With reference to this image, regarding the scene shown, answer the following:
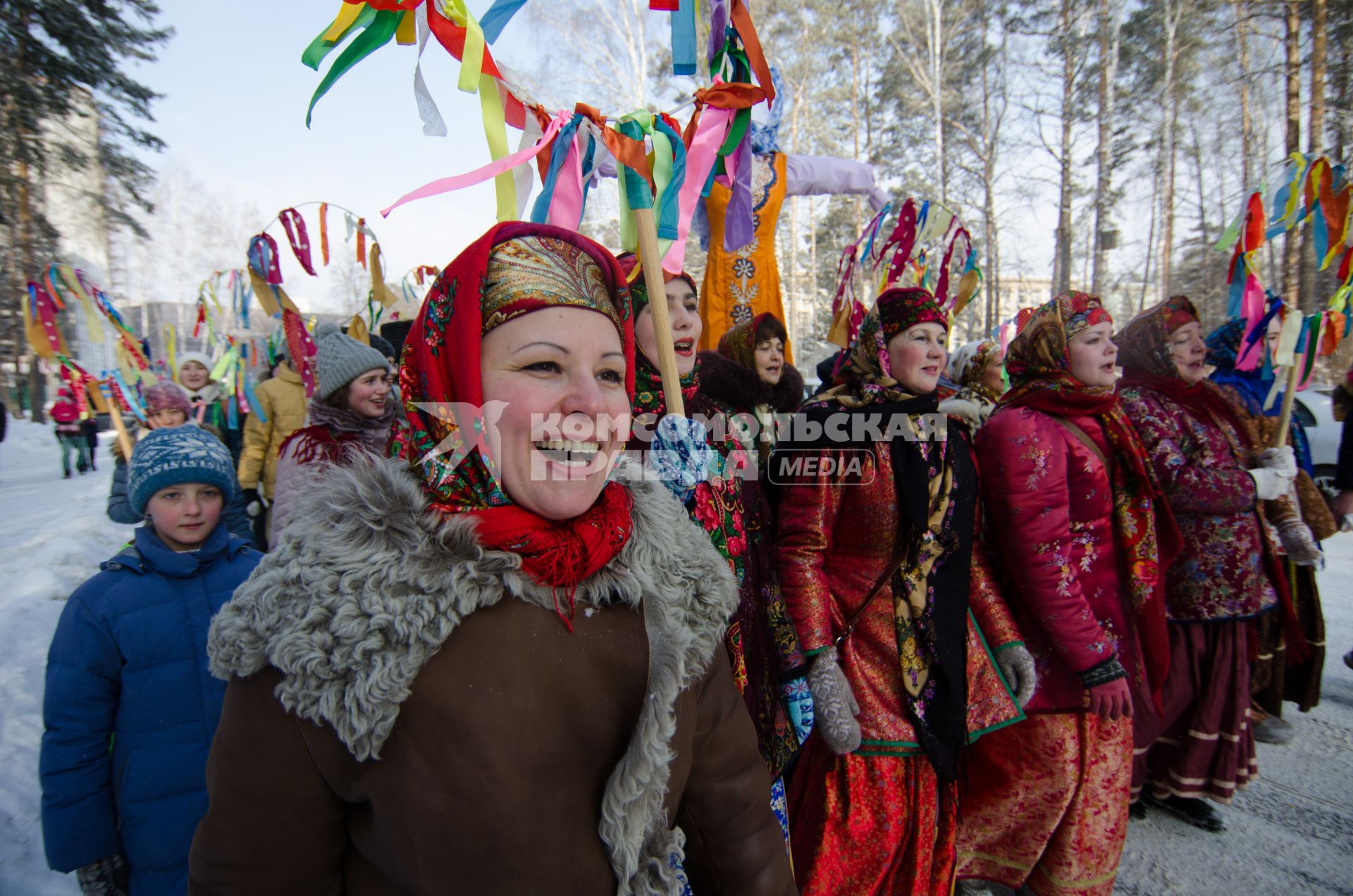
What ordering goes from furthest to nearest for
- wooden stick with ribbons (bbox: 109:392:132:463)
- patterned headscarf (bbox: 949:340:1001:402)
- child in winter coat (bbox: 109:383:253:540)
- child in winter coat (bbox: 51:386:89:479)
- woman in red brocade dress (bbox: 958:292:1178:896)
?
child in winter coat (bbox: 51:386:89:479), wooden stick with ribbons (bbox: 109:392:132:463), patterned headscarf (bbox: 949:340:1001:402), child in winter coat (bbox: 109:383:253:540), woman in red brocade dress (bbox: 958:292:1178:896)

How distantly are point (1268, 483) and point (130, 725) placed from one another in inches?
173

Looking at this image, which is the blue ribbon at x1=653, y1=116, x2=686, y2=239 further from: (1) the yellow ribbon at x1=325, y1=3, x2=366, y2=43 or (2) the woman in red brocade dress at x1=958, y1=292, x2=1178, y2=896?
(2) the woman in red brocade dress at x1=958, y1=292, x2=1178, y2=896

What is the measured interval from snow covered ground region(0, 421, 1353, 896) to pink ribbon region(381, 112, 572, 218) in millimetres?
2933

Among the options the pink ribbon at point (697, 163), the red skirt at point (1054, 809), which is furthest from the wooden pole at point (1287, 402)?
the pink ribbon at point (697, 163)

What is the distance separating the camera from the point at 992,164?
61.9ft

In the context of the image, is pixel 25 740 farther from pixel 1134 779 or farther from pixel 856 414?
pixel 1134 779

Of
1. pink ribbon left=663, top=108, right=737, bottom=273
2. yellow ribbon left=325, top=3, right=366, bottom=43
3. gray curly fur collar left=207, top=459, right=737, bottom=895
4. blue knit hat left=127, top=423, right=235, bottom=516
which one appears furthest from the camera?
blue knit hat left=127, top=423, right=235, bottom=516

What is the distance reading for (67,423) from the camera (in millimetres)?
11703

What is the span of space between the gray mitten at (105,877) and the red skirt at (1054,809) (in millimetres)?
2567

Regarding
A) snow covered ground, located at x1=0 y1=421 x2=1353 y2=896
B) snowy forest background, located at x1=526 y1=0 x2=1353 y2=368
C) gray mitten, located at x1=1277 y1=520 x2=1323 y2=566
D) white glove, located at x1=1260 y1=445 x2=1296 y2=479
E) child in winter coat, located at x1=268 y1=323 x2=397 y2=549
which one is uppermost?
snowy forest background, located at x1=526 y1=0 x2=1353 y2=368

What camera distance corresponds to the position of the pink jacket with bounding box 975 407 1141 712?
2238 millimetres

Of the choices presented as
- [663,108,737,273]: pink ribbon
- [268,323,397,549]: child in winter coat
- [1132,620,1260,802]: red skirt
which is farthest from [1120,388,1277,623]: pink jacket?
[268,323,397,549]: child in winter coat

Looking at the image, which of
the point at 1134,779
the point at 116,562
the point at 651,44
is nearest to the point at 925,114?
the point at 651,44

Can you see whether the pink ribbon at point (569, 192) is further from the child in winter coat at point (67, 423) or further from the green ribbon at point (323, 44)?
the child in winter coat at point (67, 423)
